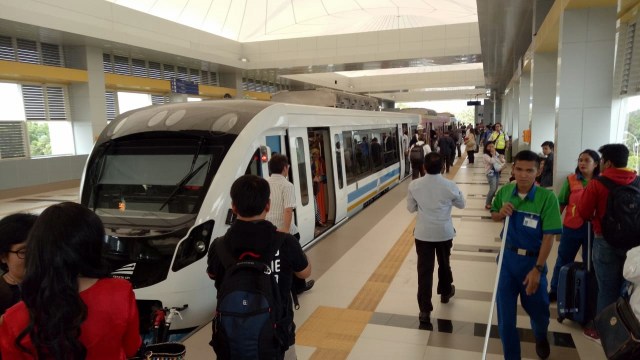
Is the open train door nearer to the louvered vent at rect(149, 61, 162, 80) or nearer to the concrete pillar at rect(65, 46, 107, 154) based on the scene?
the concrete pillar at rect(65, 46, 107, 154)

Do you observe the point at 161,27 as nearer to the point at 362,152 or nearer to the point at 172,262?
the point at 362,152

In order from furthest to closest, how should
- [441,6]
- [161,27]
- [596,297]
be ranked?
[441,6] → [161,27] → [596,297]

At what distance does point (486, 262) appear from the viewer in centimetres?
598

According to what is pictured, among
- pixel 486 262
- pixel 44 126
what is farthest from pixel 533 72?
pixel 44 126

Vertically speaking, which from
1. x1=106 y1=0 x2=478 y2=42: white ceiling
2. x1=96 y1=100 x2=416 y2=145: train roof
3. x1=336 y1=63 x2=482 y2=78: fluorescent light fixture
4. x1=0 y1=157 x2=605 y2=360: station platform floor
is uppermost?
x1=106 y1=0 x2=478 y2=42: white ceiling

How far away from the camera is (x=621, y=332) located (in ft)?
7.31

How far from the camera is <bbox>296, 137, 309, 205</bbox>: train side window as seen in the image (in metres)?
6.21

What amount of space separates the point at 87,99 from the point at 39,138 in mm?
1951

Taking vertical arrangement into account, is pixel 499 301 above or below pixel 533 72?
below

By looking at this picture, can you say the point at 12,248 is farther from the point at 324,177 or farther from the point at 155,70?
the point at 155,70

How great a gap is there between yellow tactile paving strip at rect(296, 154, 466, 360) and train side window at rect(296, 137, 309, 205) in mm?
1411

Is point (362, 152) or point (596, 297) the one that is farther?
point (362, 152)

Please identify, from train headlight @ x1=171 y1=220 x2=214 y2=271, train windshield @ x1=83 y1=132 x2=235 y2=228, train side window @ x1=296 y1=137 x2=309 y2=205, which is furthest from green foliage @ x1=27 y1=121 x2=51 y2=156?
train headlight @ x1=171 y1=220 x2=214 y2=271

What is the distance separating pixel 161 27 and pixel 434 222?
16025 millimetres
